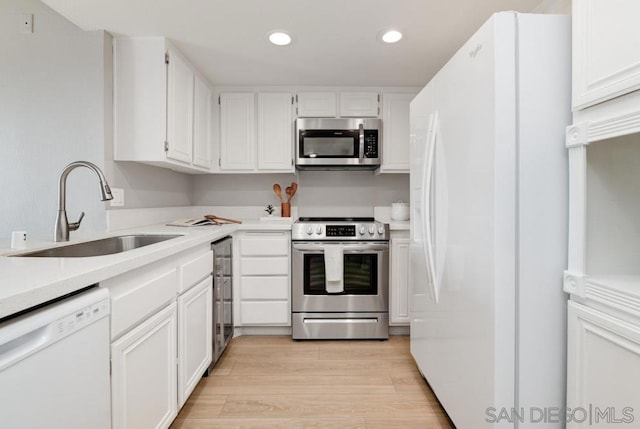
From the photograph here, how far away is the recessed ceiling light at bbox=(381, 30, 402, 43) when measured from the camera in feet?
6.75

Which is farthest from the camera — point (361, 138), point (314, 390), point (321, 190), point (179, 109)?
point (321, 190)

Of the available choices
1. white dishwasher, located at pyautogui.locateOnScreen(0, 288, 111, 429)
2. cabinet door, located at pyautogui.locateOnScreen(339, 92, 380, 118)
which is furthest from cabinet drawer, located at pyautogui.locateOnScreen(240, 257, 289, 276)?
white dishwasher, located at pyautogui.locateOnScreen(0, 288, 111, 429)

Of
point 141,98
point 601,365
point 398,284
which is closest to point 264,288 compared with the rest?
point 398,284

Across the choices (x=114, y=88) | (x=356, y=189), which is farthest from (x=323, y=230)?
(x=114, y=88)

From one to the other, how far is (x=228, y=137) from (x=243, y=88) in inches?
18.4

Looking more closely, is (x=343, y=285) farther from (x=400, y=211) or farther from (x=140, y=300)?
(x=140, y=300)

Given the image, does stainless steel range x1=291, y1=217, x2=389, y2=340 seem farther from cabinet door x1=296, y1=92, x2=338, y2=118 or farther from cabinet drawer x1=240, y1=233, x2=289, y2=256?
cabinet door x1=296, y1=92, x2=338, y2=118

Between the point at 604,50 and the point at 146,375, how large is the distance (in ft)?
6.21

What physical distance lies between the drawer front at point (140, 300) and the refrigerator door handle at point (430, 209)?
49.4 inches

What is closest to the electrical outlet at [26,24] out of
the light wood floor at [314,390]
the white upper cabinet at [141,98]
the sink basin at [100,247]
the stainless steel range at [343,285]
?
the white upper cabinet at [141,98]

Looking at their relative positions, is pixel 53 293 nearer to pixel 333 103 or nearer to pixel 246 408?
pixel 246 408

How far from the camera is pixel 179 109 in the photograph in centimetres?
234

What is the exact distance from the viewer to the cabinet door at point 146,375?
1090 mm

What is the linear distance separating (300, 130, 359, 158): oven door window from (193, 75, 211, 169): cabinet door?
0.84 m
